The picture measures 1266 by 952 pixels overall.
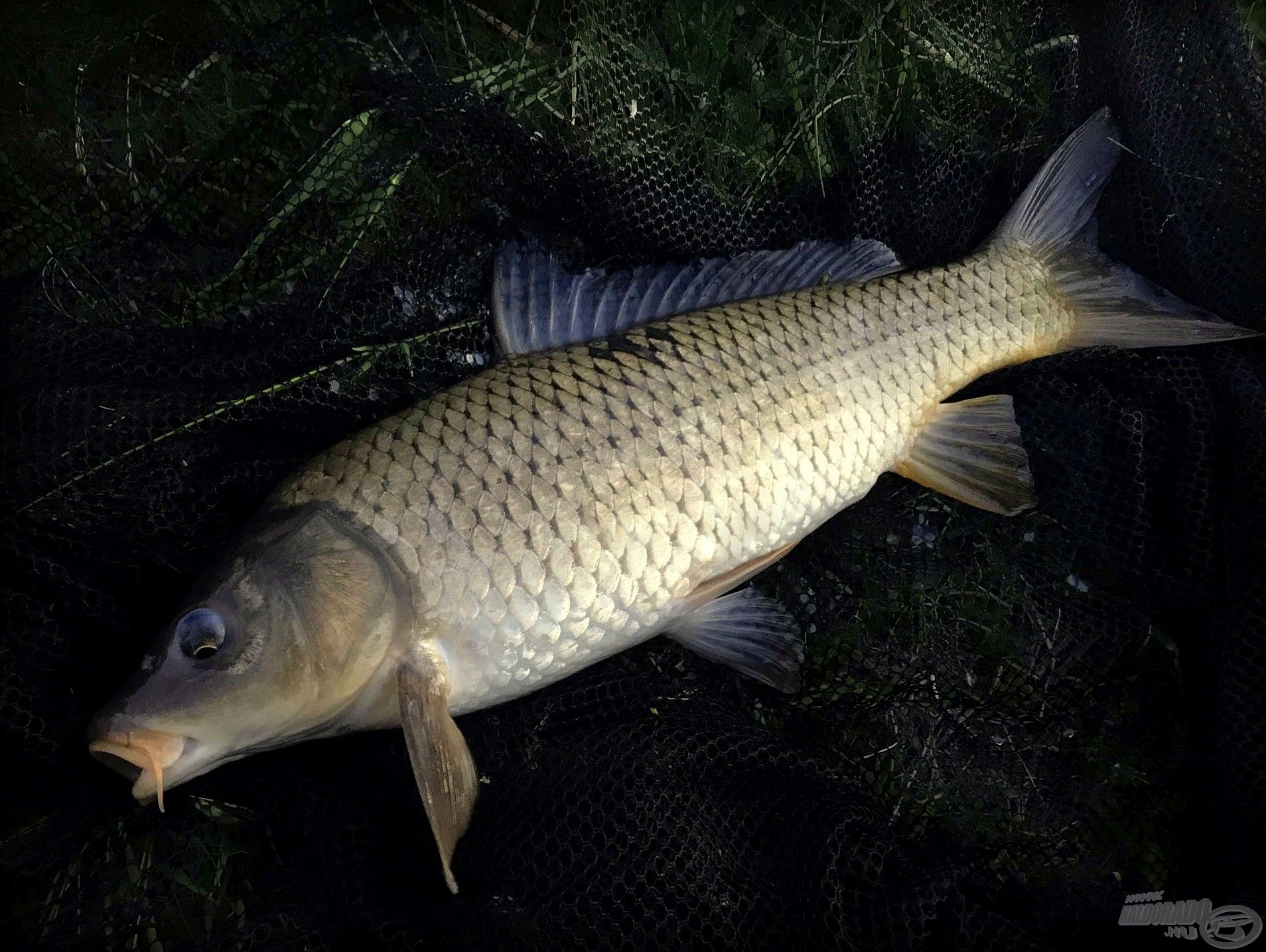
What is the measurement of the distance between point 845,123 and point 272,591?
5.41 feet

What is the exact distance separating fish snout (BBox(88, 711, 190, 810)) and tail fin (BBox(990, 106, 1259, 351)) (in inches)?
74.4

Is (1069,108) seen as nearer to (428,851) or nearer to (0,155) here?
(428,851)

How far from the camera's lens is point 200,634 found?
48.4 inches

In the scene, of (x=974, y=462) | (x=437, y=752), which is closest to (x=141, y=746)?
(x=437, y=752)

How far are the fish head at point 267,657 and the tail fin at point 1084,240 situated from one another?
1.54 metres

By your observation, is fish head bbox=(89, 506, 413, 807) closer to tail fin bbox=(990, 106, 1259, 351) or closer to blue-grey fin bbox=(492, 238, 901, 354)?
blue-grey fin bbox=(492, 238, 901, 354)

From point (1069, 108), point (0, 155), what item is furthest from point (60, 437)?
point (1069, 108)

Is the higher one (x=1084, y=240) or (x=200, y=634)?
(x=1084, y=240)

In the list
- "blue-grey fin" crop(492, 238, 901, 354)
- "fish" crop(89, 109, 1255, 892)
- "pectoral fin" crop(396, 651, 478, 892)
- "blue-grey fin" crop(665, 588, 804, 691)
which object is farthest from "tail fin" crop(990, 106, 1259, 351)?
"pectoral fin" crop(396, 651, 478, 892)

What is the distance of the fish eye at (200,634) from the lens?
1222 mm

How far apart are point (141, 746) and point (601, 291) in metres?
1.12

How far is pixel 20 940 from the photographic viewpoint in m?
1.21

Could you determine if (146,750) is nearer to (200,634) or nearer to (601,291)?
(200,634)

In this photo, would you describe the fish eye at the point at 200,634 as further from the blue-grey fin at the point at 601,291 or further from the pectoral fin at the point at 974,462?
the pectoral fin at the point at 974,462
